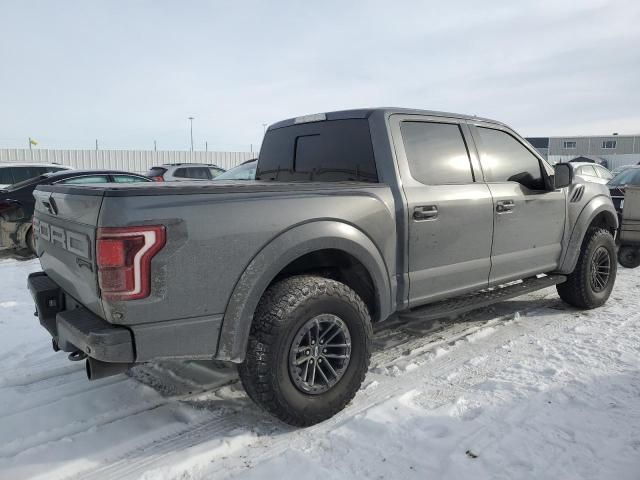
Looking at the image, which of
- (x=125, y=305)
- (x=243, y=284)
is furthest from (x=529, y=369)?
(x=125, y=305)

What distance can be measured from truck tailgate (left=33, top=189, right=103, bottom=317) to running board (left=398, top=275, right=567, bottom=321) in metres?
2.07

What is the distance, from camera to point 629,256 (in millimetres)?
7410

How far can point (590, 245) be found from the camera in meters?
5.02

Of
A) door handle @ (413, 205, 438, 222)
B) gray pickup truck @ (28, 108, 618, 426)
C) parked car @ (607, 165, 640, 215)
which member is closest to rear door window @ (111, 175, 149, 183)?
gray pickup truck @ (28, 108, 618, 426)

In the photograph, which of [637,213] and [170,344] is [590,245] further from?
[170,344]

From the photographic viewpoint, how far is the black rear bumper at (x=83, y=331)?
228 centimetres

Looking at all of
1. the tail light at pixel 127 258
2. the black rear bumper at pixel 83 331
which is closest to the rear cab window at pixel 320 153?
the tail light at pixel 127 258

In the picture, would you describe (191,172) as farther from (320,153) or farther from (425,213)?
(425,213)

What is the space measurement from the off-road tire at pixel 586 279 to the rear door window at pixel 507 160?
3.37 ft

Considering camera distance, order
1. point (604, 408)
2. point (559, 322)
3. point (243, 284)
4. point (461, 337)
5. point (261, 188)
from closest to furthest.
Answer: point (243, 284)
point (261, 188)
point (604, 408)
point (461, 337)
point (559, 322)

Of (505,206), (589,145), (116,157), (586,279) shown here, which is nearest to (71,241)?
(505,206)

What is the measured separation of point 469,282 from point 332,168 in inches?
54.7

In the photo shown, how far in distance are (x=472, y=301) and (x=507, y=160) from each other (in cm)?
131

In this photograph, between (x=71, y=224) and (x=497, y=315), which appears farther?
(x=497, y=315)
